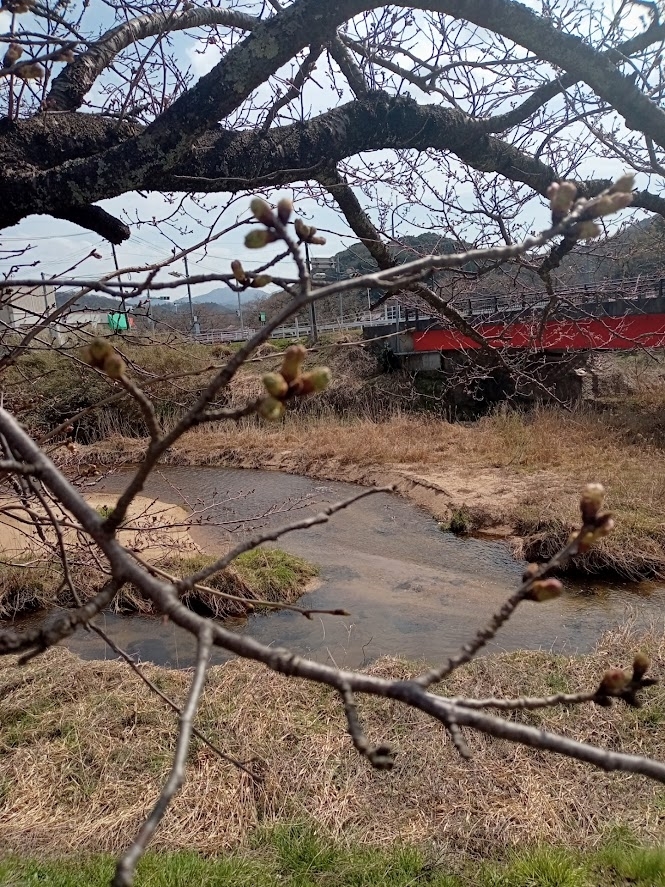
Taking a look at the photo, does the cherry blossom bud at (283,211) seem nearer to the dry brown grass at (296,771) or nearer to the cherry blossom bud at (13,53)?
the cherry blossom bud at (13,53)

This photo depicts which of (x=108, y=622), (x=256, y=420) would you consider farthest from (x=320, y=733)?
(x=256, y=420)

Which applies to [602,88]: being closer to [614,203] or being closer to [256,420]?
[614,203]

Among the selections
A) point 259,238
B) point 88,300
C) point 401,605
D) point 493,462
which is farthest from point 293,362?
point 493,462

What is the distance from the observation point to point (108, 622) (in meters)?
6.88

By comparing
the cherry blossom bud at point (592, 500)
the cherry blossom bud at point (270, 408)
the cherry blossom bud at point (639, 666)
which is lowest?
the cherry blossom bud at point (639, 666)

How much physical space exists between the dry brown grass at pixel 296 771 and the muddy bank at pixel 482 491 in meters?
1.94

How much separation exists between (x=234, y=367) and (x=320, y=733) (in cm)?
435

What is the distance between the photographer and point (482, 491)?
32.7 feet

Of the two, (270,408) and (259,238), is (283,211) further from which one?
(270,408)

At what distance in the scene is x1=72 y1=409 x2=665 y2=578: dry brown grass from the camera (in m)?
7.97

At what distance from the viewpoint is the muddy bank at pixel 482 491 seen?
7.35 metres

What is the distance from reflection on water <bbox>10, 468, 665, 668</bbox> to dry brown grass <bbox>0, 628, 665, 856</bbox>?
0.90 meters

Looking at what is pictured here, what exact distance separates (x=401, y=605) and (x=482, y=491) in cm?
351

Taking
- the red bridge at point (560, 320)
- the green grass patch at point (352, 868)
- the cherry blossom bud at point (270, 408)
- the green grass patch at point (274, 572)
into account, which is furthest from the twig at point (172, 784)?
the green grass patch at point (274, 572)
